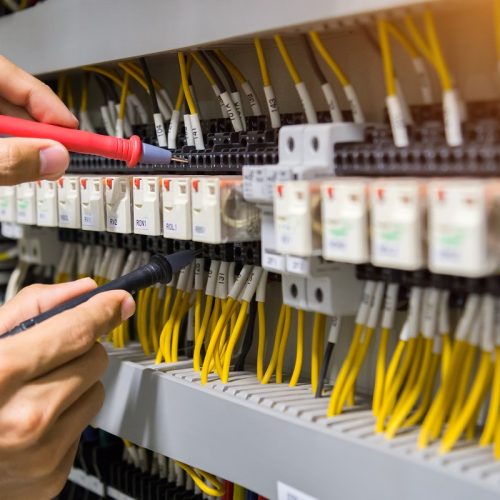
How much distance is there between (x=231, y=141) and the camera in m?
0.94

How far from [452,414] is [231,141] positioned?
43cm

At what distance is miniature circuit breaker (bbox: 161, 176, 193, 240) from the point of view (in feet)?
2.90

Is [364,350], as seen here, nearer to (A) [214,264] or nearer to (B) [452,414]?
(B) [452,414]

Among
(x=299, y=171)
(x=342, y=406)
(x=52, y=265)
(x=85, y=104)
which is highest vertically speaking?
(x=85, y=104)

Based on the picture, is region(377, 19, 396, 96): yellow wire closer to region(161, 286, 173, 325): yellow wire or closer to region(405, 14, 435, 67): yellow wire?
region(405, 14, 435, 67): yellow wire

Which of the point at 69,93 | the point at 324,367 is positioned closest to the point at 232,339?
the point at 324,367

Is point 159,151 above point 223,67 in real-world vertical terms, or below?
below

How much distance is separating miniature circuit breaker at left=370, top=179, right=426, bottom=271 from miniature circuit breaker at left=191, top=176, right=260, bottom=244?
21 centimetres

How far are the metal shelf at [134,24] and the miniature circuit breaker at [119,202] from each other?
0.55ft

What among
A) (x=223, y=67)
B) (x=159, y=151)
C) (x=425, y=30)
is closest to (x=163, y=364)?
(x=159, y=151)

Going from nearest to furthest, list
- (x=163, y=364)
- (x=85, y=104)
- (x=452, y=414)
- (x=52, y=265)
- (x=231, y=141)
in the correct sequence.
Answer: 1. (x=452, y=414)
2. (x=231, y=141)
3. (x=163, y=364)
4. (x=85, y=104)
5. (x=52, y=265)

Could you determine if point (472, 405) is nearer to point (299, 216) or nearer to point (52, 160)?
point (299, 216)

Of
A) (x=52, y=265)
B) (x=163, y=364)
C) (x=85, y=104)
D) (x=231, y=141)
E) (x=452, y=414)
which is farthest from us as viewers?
(x=52, y=265)

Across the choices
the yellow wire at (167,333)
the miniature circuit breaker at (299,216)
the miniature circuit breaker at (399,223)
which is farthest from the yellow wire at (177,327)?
the miniature circuit breaker at (399,223)
